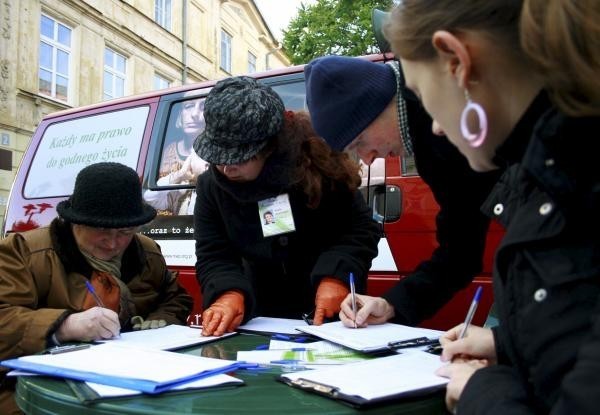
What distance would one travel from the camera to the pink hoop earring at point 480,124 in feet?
2.52

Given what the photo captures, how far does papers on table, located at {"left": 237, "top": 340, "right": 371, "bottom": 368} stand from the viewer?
48.9 inches

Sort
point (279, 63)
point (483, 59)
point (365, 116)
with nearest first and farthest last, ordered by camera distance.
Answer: point (483, 59)
point (365, 116)
point (279, 63)

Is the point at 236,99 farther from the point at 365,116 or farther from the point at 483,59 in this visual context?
the point at 483,59

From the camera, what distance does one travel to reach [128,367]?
3.63 ft

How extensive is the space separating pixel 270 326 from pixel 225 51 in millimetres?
18961

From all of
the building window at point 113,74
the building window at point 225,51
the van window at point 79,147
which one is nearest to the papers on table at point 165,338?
the van window at point 79,147

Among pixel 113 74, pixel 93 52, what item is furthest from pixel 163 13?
pixel 93 52

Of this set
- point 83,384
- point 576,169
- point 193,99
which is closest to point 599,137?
point 576,169

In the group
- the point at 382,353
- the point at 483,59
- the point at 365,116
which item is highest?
the point at 365,116

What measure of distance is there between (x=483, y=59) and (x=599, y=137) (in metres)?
0.18

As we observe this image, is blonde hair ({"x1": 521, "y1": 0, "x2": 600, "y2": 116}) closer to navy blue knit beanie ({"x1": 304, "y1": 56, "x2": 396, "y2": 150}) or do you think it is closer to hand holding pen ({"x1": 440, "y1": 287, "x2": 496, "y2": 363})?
hand holding pen ({"x1": 440, "y1": 287, "x2": 496, "y2": 363})

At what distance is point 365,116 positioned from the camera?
154cm

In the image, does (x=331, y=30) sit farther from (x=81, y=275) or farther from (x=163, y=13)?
(x=81, y=275)

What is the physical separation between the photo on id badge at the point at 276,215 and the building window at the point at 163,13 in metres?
14.8
